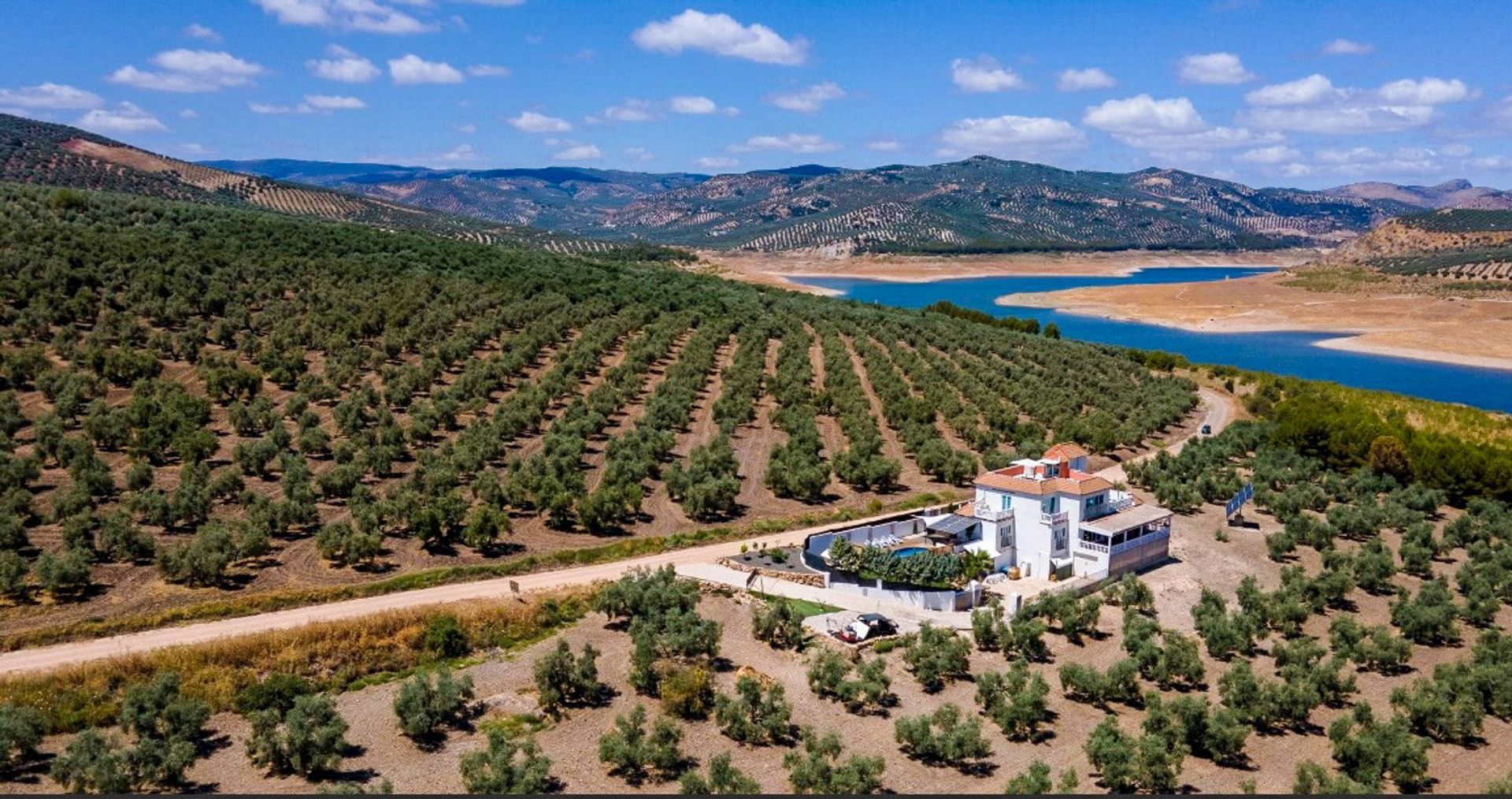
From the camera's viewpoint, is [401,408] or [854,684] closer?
[854,684]

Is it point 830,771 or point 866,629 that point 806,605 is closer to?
point 866,629

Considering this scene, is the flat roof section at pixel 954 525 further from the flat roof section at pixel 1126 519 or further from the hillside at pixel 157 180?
the hillside at pixel 157 180

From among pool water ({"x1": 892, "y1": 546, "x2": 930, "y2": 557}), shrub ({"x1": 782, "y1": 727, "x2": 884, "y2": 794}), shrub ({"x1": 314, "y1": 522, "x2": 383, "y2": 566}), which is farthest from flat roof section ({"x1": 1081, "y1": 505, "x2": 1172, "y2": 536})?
shrub ({"x1": 314, "y1": 522, "x2": 383, "y2": 566})

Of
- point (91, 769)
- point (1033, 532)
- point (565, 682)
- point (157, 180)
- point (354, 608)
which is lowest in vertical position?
point (565, 682)

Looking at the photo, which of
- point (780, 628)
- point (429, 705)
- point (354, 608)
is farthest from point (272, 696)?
point (780, 628)

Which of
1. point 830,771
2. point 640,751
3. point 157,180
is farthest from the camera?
point 157,180

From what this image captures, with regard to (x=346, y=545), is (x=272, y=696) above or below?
below

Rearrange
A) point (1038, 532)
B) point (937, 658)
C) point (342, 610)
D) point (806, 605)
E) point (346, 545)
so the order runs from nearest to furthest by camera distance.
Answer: point (937, 658), point (342, 610), point (806, 605), point (346, 545), point (1038, 532)
